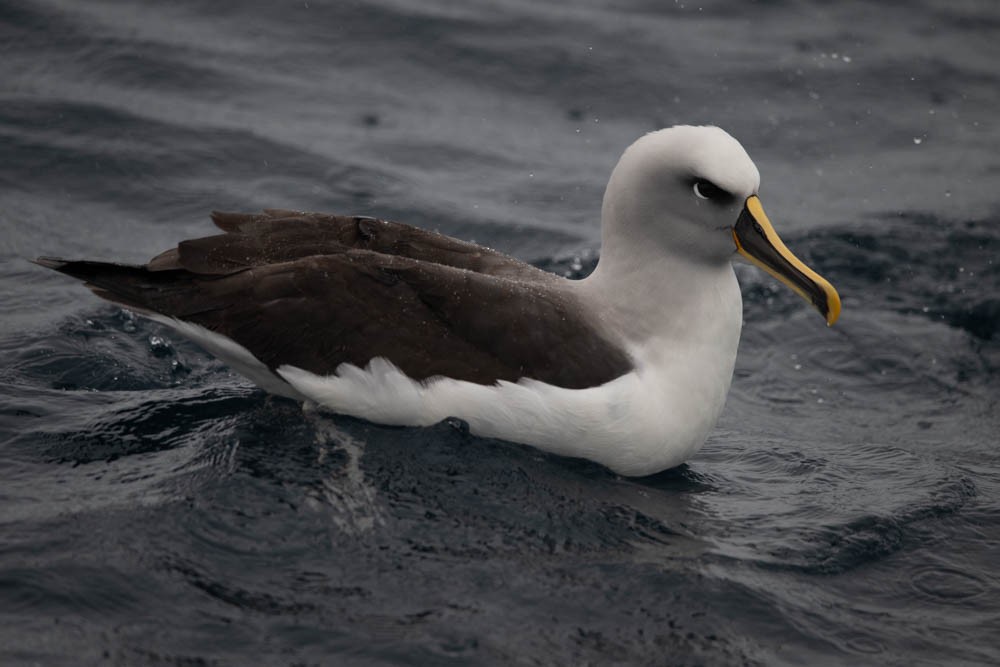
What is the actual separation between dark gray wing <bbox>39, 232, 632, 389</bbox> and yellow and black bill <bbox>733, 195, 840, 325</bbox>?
0.87 meters

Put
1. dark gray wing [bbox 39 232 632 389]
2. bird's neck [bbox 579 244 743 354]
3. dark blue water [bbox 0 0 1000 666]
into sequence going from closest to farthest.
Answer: dark blue water [bbox 0 0 1000 666], dark gray wing [bbox 39 232 632 389], bird's neck [bbox 579 244 743 354]

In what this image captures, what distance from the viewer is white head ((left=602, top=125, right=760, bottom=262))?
258 inches

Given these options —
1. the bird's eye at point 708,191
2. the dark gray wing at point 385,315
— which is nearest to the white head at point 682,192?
the bird's eye at point 708,191

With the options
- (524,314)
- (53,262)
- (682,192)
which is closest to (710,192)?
(682,192)

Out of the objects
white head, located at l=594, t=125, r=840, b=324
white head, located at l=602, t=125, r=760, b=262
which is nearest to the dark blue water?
white head, located at l=594, t=125, r=840, b=324

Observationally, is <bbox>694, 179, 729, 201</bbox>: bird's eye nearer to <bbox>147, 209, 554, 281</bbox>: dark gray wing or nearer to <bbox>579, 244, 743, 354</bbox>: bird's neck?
<bbox>579, 244, 743, 354</bbox>: bird's neck

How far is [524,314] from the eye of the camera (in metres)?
6.47

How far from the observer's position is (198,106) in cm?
1166

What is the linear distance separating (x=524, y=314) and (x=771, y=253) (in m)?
1.30

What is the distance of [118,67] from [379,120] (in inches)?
94.3

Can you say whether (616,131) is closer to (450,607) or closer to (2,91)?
(2,91)

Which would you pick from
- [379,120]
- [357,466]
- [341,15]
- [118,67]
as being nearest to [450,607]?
[357,466]

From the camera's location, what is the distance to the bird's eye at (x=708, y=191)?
6.59 m

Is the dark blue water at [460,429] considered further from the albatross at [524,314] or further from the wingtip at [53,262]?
the wingtip at [53,262]
